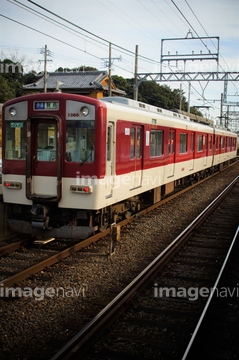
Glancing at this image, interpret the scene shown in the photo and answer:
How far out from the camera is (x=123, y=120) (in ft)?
27.5

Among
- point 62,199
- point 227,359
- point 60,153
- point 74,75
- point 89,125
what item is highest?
point 74,75

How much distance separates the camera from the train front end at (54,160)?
24.2ft

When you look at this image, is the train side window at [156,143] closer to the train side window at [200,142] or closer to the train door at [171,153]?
the train door at [171,153]

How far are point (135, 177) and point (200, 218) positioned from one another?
7.55ft

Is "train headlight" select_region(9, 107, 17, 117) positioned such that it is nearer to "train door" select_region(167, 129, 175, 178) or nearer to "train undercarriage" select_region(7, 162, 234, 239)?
"train undercarriage" select_region(7, 162, 234, 239)

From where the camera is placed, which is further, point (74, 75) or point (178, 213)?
point (74, 75)

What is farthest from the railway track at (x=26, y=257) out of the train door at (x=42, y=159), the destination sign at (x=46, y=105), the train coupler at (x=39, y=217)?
the destination sign at (x=46, y=105)

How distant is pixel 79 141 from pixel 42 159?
2.70 ft

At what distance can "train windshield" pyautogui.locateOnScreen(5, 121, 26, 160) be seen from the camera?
781cm

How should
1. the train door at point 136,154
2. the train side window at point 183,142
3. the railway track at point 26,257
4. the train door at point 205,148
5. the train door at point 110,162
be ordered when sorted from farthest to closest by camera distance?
the train door at point 205,148
the train side window at point 183,142
the train door at point 136,154
the train door at point 110,162
the railway track at point 26,257

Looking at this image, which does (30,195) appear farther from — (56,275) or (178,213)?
(178,213)

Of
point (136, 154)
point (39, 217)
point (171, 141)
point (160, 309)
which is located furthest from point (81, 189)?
point (171, 141)

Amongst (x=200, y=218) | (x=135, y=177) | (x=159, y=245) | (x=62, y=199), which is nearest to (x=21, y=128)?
(x=62, y=199)

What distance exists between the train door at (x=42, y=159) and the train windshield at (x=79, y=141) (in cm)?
27
